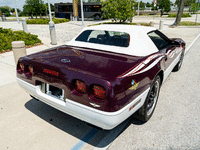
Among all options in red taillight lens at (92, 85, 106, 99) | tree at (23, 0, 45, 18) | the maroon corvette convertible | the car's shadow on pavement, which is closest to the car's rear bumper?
the maroon corvette convertible

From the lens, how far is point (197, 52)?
26.2 feet

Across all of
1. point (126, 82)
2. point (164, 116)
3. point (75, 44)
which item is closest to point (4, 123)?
point (75, 44)

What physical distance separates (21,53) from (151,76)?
4117mm

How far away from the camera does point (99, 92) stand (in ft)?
6.48

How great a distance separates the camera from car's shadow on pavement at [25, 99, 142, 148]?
255cm

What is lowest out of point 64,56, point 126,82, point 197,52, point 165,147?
point 165,147

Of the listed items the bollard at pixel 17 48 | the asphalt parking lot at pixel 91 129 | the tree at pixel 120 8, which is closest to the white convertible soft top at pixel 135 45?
the asphalt parking lot at pixel 91 129

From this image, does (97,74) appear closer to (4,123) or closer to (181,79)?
(4,123)

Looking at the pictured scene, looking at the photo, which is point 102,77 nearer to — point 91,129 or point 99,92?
point 99,92

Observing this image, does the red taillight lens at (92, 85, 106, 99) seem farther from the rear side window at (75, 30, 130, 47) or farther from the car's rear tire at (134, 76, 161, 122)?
the rear side window at (75, 30, 130, 47)

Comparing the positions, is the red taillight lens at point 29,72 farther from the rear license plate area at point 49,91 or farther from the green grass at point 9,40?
the green grass at point 9,40

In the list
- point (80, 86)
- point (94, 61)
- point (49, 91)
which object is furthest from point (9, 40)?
point (80, 86)

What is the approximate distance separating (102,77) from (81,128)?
1.26 meters

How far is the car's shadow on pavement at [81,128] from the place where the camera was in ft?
8.36
